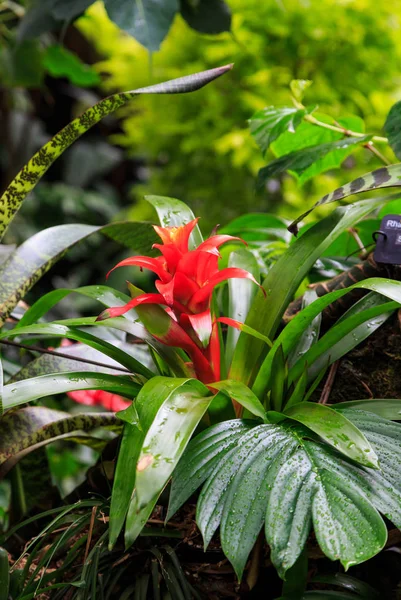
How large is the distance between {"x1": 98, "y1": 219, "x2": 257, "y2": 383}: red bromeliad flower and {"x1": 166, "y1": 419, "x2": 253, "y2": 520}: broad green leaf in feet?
0.33

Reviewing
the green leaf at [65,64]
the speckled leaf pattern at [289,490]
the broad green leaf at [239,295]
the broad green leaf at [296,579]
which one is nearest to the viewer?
the speckled leaf pattern at [289,490]

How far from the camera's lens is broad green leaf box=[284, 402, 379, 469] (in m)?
0.53

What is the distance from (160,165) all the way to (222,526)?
13.1 feet

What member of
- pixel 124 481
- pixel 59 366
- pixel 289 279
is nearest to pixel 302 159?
pixel 289 279

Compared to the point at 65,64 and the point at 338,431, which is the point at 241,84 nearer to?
the point at 65,64

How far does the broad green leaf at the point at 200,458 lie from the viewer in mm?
568

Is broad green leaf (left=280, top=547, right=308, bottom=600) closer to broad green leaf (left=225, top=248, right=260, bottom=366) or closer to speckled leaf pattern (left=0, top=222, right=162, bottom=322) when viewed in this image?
broad green leaf (left=225, top=248, right=260, bottom=366)

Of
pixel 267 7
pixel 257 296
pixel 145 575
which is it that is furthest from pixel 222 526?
pixel 267 7

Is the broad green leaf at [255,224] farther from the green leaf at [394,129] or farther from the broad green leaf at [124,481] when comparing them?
the broad green leaf at [124,481]

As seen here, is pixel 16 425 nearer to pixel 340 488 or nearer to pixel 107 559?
pixel 107 559

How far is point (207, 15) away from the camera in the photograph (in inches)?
51.9

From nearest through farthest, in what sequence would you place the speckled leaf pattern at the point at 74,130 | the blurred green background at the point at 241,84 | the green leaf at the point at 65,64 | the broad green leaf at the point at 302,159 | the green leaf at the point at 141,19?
the speckled leaf pattern at the point at 74,130 → the broad green leaf at the point at 302,159 → the green leaf at the point at 141,19 → the green leaf at the point at 65,64 → the blurred green background at the point at 241,84

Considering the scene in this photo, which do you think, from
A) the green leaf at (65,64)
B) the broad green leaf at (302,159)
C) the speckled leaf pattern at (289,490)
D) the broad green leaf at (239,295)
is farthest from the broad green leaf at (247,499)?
the green leaf at (65,64)

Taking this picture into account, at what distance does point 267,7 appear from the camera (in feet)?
9.18
